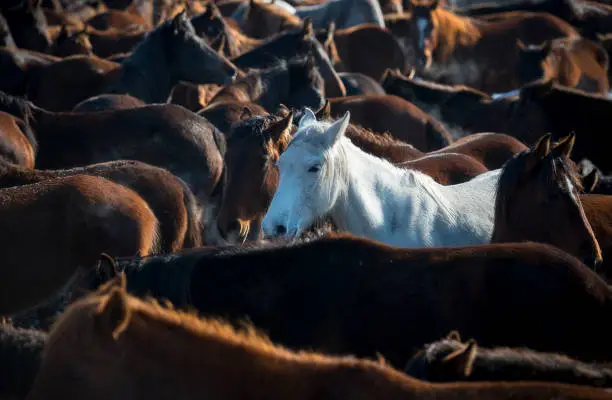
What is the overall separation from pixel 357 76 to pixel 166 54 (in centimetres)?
246

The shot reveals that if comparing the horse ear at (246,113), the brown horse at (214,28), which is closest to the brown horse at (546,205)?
the horse ear at (246,113)

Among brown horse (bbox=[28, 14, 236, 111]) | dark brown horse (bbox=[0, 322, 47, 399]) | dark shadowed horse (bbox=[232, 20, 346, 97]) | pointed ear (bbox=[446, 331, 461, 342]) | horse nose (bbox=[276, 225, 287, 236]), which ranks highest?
pointed ear (bbox=[446, 331, 461, 342])

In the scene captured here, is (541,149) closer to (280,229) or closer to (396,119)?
(280,229)

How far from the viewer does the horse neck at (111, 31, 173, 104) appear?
917 cm

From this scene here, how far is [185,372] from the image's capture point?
2023 millimetres

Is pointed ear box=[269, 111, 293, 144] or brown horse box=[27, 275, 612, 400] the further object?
pointed ear box=[269, 111, 293, 144]

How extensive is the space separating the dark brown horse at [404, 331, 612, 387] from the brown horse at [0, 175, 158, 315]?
232 cm

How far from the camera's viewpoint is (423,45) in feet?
44.8

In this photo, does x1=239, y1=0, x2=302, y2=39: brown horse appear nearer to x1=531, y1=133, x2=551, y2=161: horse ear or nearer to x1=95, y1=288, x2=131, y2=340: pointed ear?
x1=531, y1=133, x2=551, y2=161: horse ear

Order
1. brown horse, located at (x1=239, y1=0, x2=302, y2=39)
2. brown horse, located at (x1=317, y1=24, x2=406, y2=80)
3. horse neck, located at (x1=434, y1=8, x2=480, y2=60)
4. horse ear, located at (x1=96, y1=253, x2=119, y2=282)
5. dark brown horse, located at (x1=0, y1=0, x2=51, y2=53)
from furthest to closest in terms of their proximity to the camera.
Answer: brown horse, located at (x1=239, y1=0, x2=302, y2=39) → horse neck, located at (x1=434, y1=8, x2=480, y2=60) → brown horse, located at (x1=317, y1=24, x2=406, y2=80) → dark brown horse, located at (x1=0, y1=0, x2=51, y2=53) → horse ear, located at (x1=96, y1=253, x2=119, y2=282)

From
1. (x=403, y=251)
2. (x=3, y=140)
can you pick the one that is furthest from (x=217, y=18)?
(x=403, y=251)

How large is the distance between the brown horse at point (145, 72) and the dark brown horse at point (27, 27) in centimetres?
335

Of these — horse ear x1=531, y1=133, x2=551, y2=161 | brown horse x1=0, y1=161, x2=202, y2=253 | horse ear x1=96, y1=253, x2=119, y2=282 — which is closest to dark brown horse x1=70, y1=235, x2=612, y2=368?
horse ear x1=96, y1=253, x2=119, y2=282

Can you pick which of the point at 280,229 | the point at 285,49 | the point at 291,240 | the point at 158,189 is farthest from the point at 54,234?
the point at 285,49
